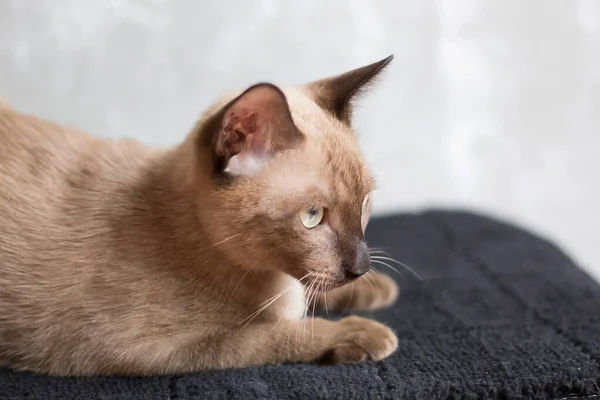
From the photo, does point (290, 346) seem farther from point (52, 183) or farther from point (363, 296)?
point (52, 183)

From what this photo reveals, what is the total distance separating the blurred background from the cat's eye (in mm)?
710

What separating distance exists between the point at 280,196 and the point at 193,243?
0.18 metres

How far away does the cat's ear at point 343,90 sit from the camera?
0.97m

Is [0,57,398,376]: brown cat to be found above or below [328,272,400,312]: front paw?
above

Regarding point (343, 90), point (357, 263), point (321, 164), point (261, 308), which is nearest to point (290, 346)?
point (261, 308)

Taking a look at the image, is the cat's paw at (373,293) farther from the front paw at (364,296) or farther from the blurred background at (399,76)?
the blurred background at (399,76)

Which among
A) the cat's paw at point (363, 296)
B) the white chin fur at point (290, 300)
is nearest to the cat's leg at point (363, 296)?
the cat's paw at point (363, 296)

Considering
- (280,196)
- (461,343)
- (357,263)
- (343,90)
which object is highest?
(343,90)

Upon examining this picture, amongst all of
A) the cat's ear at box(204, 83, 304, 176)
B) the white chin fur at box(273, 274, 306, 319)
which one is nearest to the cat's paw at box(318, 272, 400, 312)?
the white chin fur at box(273, 274, 306, 319)

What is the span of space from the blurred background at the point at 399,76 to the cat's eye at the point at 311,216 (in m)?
0.71

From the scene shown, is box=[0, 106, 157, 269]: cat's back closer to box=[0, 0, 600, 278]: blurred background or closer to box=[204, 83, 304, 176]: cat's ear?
box=[204, 83, 304, 176]: cat's ear

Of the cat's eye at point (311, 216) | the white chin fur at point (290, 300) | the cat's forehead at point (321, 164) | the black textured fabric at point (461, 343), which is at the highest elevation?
the cat's forehead at point (321, 164)

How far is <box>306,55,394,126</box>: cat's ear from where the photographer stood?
0.97 metres

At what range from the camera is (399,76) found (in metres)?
1.82
